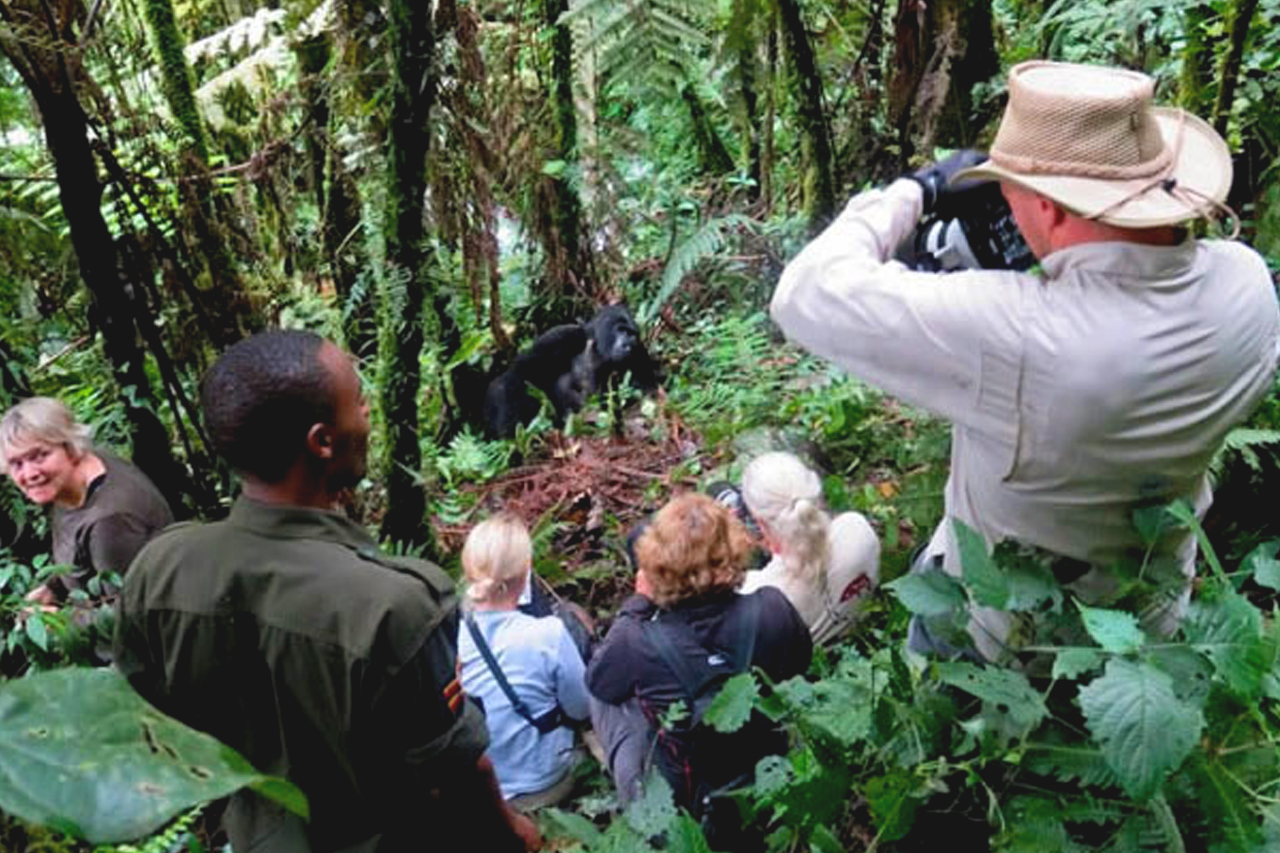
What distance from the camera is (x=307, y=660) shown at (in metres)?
1.83

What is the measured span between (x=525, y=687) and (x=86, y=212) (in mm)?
2176

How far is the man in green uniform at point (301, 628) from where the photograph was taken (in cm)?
183

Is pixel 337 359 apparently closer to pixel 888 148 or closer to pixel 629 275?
pixel 888 148

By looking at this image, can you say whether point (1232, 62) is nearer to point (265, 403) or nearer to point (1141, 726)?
point (1141, 726)

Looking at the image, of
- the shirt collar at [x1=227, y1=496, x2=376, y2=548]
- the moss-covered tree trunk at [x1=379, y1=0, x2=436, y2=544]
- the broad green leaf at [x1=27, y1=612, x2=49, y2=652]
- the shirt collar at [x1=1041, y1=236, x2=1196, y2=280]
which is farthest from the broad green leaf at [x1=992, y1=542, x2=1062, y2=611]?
the moss-covered tree trunk at [x1=379, y1=0, x2=436, y2=544]

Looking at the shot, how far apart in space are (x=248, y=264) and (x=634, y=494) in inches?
82.8

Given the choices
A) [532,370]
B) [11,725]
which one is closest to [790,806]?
[11,725]

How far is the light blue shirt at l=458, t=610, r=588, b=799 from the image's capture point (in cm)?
335

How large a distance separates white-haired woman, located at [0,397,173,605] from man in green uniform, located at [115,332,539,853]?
58.2 inches

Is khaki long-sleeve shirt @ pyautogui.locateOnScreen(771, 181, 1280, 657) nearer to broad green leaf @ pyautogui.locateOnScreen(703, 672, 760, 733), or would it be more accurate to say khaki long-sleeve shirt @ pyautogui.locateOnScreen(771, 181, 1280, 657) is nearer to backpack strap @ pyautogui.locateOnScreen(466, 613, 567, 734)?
broad green leaf @ pyautogui.locateOnScreen(703, 672, 760, 733)

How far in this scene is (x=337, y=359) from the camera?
1977mm

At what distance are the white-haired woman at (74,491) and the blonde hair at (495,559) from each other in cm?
106

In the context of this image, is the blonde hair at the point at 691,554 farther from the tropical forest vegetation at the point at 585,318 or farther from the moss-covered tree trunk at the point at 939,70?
the moss-covered tree trunk at the point at 939,70

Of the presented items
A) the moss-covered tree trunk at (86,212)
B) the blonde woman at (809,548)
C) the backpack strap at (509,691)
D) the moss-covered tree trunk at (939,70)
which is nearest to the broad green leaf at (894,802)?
the blonde woman at (809,548)
